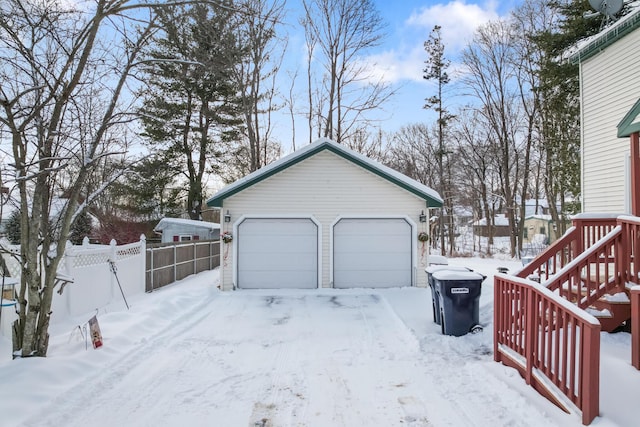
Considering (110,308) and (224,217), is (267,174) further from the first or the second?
(110,308)

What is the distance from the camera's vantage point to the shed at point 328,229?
10.9 meters

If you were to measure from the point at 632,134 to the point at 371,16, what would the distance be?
668 inches

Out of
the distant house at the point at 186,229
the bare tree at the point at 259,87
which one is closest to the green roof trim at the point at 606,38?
the bare tree at the point at 259,87

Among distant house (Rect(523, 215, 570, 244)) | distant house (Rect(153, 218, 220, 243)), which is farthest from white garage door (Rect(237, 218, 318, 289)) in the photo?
distant house (Rect(523, 215, 570, 244))

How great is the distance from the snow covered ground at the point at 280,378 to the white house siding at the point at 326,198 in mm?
3975

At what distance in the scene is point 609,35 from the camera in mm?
8758

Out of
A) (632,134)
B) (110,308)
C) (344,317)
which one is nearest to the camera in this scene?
(632,134)

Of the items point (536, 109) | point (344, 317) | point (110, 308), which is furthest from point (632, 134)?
point (536, 109)

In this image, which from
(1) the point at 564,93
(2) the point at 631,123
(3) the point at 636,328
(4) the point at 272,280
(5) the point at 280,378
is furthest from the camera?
(1) the point at 564,93

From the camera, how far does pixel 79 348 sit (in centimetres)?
526

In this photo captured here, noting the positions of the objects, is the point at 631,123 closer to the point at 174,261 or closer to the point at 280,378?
the point at 280,378

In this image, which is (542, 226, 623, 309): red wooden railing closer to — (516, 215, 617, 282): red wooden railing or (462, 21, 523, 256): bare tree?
(516, 215, 617, 282): red wooden railing

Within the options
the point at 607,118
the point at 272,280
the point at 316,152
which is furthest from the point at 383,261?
the point at 607,118

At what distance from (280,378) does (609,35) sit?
32.7 ft
